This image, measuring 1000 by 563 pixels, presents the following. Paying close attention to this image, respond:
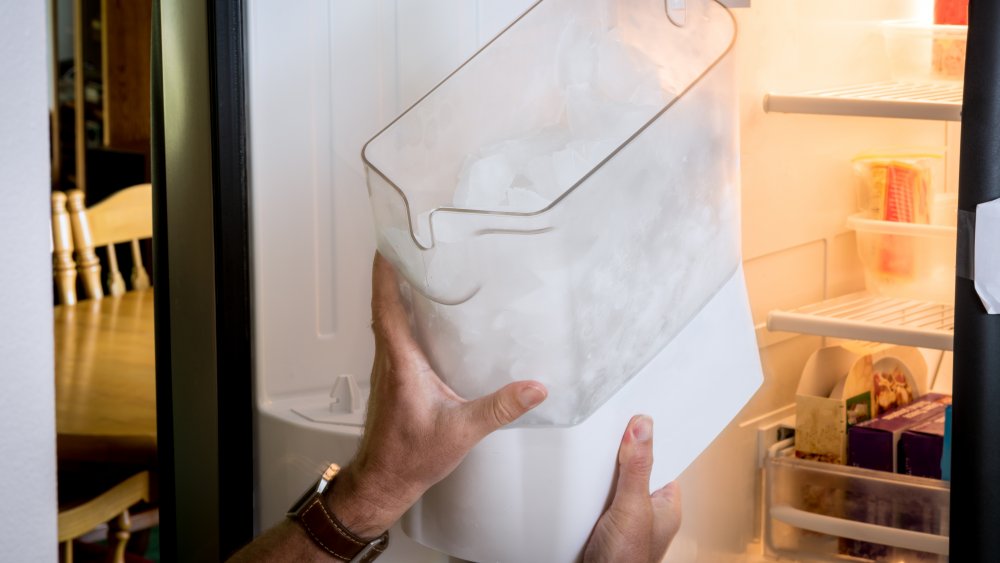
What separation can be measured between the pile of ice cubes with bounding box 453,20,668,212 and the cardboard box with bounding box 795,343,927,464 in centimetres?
47

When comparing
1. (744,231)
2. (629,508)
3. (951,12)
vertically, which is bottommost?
(629,508)

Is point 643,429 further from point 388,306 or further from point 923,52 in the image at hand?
point 923,52

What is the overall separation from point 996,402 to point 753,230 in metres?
0.30

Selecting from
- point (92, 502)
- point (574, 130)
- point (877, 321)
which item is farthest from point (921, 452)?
point (92, 502)

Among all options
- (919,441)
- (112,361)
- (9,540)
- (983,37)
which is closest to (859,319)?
(919,441)

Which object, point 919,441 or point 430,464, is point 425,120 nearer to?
point 430,464

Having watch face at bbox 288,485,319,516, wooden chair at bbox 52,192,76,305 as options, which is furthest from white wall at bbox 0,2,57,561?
wooden chair at bbox 52,192,76,305

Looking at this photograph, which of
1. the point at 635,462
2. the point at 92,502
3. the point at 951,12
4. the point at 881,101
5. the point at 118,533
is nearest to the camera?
the point at 635,462

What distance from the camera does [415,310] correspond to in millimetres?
812

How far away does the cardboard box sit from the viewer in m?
1.16

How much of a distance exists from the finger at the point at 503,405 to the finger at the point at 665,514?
0.16 m

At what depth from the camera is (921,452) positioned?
3.67ft

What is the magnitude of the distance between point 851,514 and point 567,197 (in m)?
0.62

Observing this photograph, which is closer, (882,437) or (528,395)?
(528,395)
